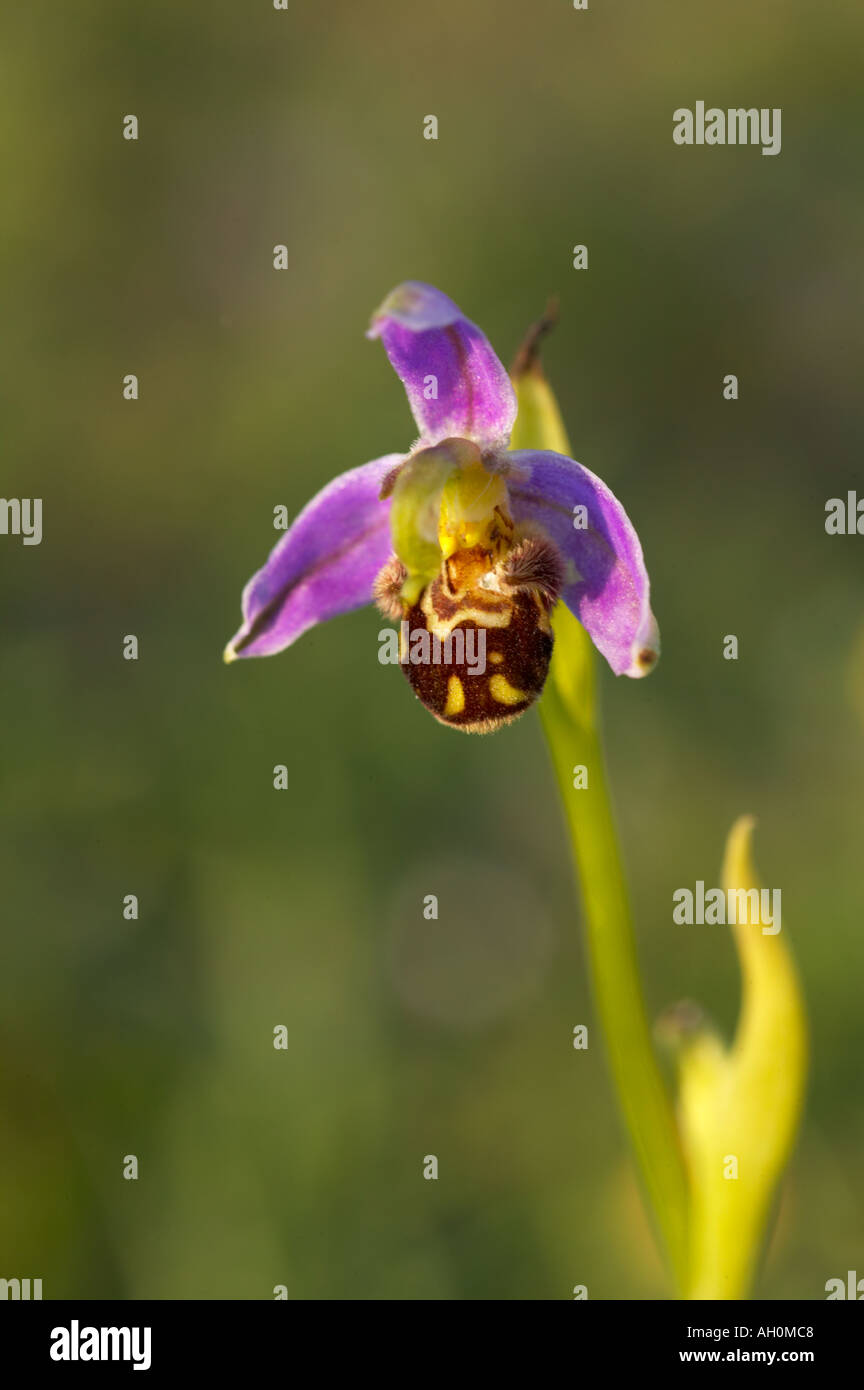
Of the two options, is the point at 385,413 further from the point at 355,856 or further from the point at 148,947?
the point at 148,947

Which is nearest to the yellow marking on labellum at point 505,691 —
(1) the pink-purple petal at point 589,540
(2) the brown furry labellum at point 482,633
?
(2) the brown furry labellum at point 482,633

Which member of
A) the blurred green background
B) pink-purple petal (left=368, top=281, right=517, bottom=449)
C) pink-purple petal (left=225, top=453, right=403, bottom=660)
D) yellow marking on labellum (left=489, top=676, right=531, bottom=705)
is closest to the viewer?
yellow marking on labellum (left=489, top=676, right=531, bottom=705)

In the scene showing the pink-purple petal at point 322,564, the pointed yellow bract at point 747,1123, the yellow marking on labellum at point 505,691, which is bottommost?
the pointed yellow bract at point 747,1123

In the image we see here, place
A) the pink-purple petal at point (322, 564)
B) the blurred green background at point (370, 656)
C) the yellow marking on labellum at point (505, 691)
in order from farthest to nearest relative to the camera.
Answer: the blurred green background at point (370, 656), the pink-purple petal at point (322, 564), the yellow marking on labellum at point (505, 691)

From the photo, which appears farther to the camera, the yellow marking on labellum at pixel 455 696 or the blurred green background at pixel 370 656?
the blurred green background at pixel 370 656

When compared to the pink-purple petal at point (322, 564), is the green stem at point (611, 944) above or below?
below

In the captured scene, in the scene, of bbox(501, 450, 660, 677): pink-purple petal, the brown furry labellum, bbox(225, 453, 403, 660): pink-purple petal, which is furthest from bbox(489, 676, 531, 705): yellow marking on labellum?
bbox(225, 453, 403, 660): pink-purple petal

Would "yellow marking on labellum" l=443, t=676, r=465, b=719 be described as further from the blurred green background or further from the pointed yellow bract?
the blurred green background

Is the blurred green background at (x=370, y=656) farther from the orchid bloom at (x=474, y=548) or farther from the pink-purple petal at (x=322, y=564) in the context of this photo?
the pink-purple petal at (x=322, y=564)
